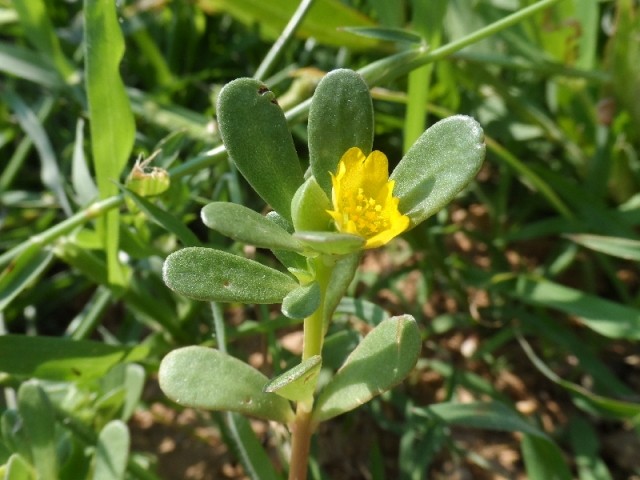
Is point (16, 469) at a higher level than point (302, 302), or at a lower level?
lower

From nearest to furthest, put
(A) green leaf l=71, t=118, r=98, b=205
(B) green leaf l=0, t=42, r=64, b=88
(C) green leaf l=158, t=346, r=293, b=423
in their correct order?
1. (C) green leaf l=158, t=346, r=293, b=423
2. (A) green leaf l=71, t=118, r=98, b=205
3. (B) green leaf l=0, t=42, r=64, b=88

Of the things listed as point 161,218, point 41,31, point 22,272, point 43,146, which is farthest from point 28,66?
point 161,218

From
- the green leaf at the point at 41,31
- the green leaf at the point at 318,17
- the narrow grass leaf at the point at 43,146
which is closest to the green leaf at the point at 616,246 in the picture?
the green leaf at the point at 318,17

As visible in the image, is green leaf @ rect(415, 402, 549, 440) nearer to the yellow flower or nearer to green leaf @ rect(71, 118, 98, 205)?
the yellow flower

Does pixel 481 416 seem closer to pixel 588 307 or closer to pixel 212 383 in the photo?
pixel 588 307

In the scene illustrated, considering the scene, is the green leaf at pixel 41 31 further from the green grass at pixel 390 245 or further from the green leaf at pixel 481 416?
the green leaf at pixel 481 416

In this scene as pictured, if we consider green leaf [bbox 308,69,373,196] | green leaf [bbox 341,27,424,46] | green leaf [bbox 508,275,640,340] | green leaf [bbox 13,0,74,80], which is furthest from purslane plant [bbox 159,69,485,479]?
green leaf [bbox 13,0,74,80]
